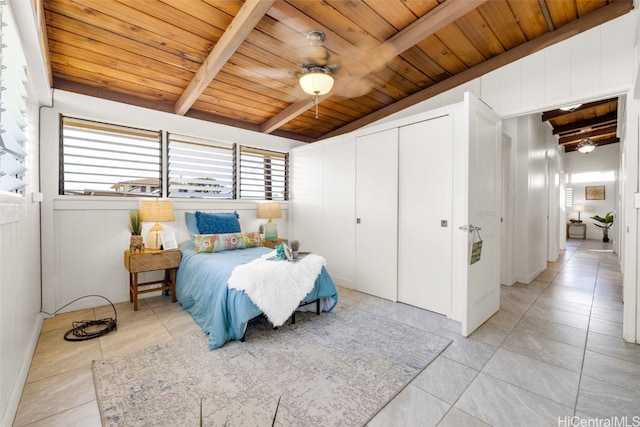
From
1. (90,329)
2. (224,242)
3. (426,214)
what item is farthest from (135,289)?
(426,214)

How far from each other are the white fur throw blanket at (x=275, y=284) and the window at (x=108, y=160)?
2.00 metres

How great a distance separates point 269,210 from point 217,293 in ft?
6.73

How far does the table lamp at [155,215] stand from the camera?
311cm

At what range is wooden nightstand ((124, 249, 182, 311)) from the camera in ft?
9.71

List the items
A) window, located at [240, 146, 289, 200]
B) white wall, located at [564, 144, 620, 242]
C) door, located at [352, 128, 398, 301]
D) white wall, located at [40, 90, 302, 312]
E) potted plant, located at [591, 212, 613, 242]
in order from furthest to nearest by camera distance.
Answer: white wall, located at [564, 144, 620, 242] < potted plant, located at [591, 212, 613, 242] < window, located at [240, 146, 289, 200] < door, located at [352, 128, 398, 301] < white wall, located at [40, 90, 302, 312]

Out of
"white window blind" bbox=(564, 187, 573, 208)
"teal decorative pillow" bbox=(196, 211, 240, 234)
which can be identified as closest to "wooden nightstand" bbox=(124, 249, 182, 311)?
"teal decorative pillow" bbox=(196, 211, 240, 234)

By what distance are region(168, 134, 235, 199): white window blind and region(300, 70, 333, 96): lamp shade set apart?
2.02 metres

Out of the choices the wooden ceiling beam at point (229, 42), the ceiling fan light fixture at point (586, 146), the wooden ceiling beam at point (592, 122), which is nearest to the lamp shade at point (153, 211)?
the wooden ceiling beam at point (229, 42)

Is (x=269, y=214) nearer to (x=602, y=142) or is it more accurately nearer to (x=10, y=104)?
(x=10, y=104)

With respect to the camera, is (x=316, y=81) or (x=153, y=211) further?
(x=153, y=211)

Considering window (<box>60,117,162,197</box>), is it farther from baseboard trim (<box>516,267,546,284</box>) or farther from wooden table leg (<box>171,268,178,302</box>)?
baseboard trim (<box>516,267,546,284</box>)

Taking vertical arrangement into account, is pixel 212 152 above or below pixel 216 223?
above

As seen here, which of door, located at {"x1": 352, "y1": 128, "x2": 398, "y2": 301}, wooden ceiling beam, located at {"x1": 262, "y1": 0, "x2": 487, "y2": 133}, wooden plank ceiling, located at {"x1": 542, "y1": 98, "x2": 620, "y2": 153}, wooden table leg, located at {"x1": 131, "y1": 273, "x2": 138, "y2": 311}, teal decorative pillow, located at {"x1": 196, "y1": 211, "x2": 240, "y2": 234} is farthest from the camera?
wooden plank ceiling, located at {"x1": 542, "y1": 98, "x2": 620, "y2": 153}

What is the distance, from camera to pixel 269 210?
4.36 metres
